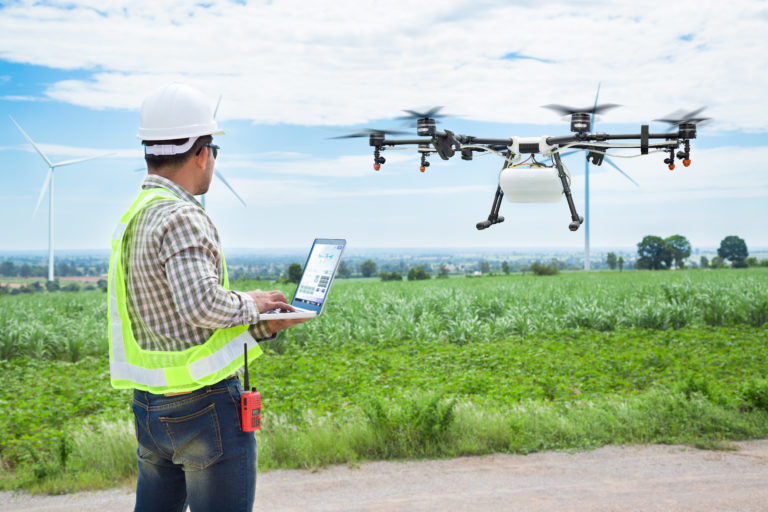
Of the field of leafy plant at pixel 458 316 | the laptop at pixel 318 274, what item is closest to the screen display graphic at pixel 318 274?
the laptop at pixel 318 274

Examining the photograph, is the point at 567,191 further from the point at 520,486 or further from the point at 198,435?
the point at 198,435

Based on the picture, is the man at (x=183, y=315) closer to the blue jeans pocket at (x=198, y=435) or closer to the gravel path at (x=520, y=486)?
the blue jeans pocket at (x=198, y=435)

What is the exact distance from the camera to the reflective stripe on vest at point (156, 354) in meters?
2.23

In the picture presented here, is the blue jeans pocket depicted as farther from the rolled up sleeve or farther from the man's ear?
the man's ear

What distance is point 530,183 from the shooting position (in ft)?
12.4

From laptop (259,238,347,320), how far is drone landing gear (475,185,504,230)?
1368 mm

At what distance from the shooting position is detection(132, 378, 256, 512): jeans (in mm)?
2275

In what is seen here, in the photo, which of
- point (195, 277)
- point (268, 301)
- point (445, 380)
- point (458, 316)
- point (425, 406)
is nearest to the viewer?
point (195, 277)

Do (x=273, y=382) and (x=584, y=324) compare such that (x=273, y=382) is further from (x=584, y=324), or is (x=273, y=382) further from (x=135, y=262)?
(x=584, y=324)

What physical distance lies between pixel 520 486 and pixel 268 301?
11.1ft

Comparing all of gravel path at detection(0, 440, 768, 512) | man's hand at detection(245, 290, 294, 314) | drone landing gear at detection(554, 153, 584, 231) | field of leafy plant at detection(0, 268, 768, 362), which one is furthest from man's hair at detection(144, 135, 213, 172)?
field of leafy plant at detection(0, 268, 768, 362)

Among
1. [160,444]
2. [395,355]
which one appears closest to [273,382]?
[395,355]

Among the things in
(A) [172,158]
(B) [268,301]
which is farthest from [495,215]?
(A) [172,158]

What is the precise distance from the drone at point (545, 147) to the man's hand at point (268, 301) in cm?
175
